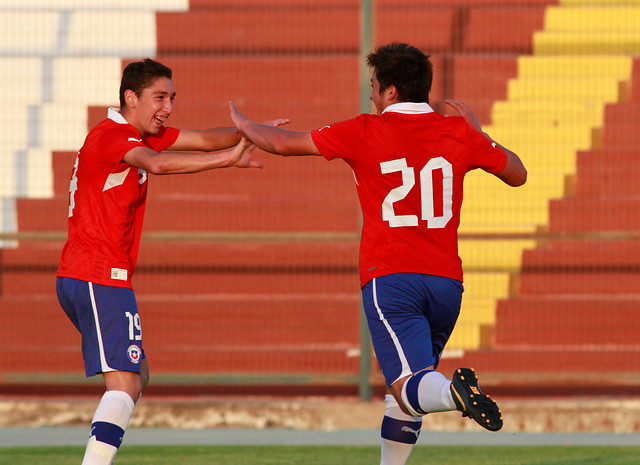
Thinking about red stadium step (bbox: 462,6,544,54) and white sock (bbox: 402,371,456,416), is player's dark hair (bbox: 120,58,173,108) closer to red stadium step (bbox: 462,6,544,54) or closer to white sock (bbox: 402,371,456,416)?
white sock (bbox: 402,371,456,416)

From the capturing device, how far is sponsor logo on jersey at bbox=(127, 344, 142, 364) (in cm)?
435

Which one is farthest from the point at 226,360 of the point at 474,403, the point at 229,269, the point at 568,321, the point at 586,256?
the point at 474,403

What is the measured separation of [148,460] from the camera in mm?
5934

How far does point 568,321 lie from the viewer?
26.4 feet

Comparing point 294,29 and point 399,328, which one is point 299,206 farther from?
point 399,328

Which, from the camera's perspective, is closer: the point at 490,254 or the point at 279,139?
the point at 279,139

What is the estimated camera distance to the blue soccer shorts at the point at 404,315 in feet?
13.5

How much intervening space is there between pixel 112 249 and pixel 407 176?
130 cm

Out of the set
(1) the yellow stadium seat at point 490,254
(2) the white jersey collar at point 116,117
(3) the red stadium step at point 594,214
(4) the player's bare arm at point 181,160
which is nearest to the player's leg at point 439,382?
(4) the player's bare arm at point 181,160

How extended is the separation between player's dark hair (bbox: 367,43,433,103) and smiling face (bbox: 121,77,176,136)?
3.26 ft

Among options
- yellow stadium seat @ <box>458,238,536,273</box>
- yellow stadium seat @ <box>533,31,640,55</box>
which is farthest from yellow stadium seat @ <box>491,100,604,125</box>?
yellow stadium seat @ <box>458,238,536,273</box>

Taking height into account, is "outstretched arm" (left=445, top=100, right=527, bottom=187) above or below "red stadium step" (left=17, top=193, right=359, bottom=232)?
above

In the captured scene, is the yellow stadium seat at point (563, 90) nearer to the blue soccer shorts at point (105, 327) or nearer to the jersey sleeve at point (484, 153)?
the jersey sleeve at point (484, 153)

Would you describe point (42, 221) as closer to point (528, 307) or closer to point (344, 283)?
point (344, 283)
